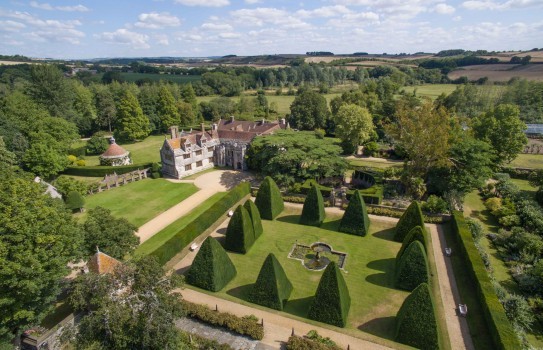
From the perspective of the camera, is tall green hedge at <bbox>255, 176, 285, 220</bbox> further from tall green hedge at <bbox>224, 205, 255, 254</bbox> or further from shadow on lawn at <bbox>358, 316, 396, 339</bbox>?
shadow on lawn at <bbox>358, 316, 396, 339</bbox>

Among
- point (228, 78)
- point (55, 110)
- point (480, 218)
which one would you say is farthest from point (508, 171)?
point (228, 78)

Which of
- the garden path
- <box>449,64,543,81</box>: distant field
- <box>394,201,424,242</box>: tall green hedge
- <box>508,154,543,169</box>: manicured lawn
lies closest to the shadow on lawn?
<box>394,201,424,242</box>: tall green hedge

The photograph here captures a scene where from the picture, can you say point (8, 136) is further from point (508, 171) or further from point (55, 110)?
point (508, 171)

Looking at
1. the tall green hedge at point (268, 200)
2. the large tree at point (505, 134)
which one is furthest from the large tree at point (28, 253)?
the large tree at point (505, 134)

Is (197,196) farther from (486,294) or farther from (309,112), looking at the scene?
(309,112)

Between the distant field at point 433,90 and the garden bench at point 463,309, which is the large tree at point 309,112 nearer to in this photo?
the distant field at point 433,90

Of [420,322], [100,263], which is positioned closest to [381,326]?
[420,322]
